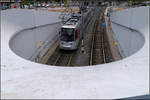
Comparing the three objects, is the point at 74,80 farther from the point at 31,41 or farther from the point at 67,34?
the point at 67,34

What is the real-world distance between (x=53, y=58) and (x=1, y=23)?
23.0ft

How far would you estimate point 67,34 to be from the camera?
18031 mm

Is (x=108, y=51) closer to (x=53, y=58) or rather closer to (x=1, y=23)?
(x=53, y=58)

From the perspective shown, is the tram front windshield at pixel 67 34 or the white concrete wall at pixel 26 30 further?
the tram front windshield at pixel 67 34

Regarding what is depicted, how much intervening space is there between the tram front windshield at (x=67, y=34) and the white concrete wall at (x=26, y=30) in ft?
7.86

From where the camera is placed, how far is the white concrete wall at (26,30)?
1259cm

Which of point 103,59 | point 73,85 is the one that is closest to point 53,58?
point 103,59

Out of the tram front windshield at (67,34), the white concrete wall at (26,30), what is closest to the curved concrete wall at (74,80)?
the white concrete wall at (26,30)

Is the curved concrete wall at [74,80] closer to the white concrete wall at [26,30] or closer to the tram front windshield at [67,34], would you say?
the white concrete wall at [26,30]

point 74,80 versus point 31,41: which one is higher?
point 31,41

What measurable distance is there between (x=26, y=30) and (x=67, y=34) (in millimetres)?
4543

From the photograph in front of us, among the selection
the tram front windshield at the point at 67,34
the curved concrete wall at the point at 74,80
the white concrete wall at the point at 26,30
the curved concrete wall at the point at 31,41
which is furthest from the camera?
the tram front windshield at the point at 67,34

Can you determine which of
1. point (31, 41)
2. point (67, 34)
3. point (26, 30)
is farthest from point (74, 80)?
point (67, 34)

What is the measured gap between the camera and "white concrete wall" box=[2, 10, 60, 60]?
12586 millimetres
